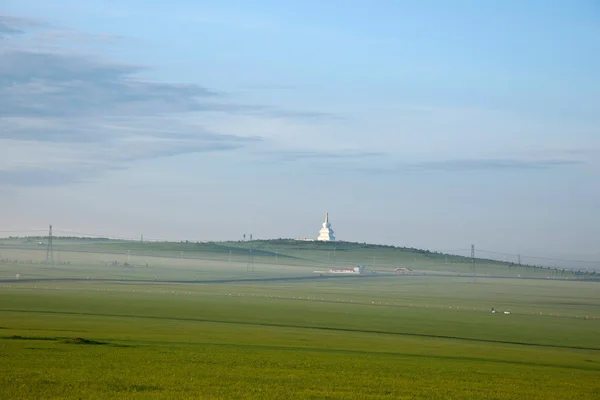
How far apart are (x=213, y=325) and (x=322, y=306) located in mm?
25641

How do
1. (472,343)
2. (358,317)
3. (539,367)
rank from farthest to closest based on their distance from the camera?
(358,317) → (472,343) → (539,367)

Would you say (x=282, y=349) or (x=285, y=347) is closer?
(x=282, y=349)

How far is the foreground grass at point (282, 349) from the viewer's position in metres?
22.1

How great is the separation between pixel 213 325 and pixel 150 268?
12702cm

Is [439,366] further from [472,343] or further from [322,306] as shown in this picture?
[322,306]

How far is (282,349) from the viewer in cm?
3572

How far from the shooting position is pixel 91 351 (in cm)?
2905

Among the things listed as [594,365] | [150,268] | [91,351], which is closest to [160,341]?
[91,351]

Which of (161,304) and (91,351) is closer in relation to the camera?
(91,351)

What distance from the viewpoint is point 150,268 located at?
176 metres

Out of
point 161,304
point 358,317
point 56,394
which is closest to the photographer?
point 56,394

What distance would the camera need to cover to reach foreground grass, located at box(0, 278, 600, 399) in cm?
2211

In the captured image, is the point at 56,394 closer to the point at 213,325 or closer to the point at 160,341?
the point at 160,341

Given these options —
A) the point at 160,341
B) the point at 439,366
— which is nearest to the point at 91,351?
the point at 160,341
